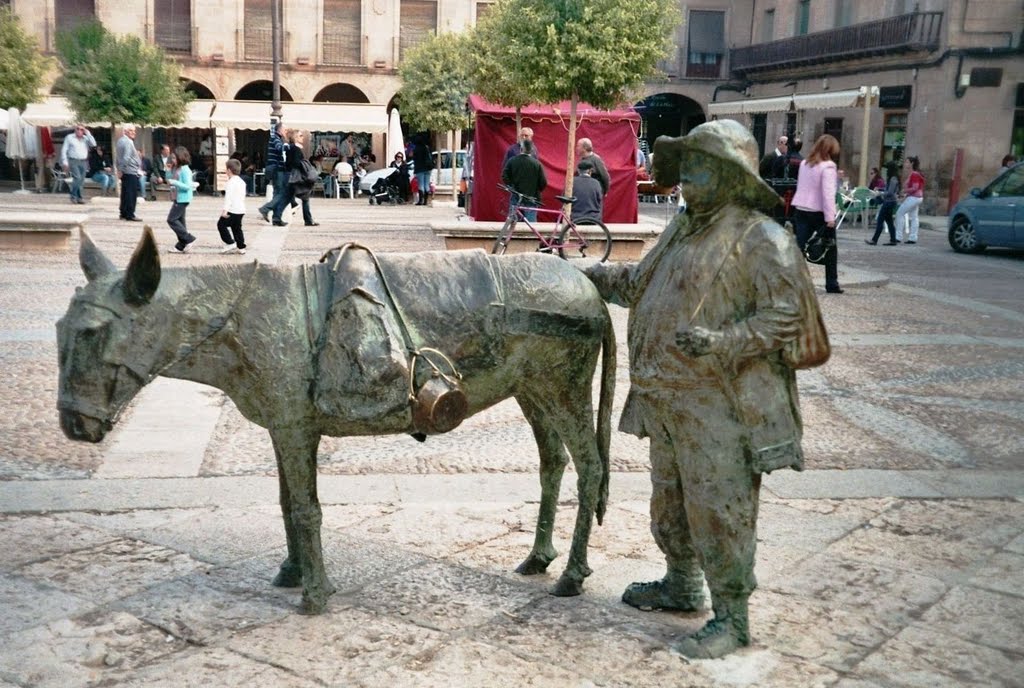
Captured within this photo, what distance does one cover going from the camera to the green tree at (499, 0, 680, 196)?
1620cm

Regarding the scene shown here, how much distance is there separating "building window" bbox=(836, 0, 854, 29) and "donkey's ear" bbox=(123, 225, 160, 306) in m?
34.9

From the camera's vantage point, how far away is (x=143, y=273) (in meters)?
3.46

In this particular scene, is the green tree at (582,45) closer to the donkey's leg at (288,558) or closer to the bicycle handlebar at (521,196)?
the bicycle handlebar at (521,196)

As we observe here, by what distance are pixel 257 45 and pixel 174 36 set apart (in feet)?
9.95

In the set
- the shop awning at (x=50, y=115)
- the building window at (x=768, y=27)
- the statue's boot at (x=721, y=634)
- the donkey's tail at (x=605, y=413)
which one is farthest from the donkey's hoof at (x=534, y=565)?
the building window at (x=768, y=27)

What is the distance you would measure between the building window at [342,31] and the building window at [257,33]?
2169mm

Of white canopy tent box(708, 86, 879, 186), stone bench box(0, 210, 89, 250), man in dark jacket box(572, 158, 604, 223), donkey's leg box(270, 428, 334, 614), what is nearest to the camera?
donkey's leg box(270, 428, 334, 614)

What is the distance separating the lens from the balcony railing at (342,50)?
133 feet

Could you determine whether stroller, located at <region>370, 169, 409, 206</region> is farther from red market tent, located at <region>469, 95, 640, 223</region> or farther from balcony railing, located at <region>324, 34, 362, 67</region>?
balcony railing, located at <region>324, 34, 362, 67</region>

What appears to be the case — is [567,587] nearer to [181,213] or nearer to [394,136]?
[181,213]

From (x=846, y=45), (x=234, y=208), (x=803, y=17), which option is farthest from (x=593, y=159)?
(x=803, y=17)

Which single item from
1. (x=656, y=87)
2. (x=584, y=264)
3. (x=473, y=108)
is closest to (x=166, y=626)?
(x=584, y=264)

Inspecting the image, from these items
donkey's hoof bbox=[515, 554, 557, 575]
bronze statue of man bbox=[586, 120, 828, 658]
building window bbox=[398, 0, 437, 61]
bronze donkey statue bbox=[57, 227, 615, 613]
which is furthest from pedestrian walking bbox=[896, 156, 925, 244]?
building window bbox=[398, 0, 437, 61]

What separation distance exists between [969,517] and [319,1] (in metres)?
38.4
